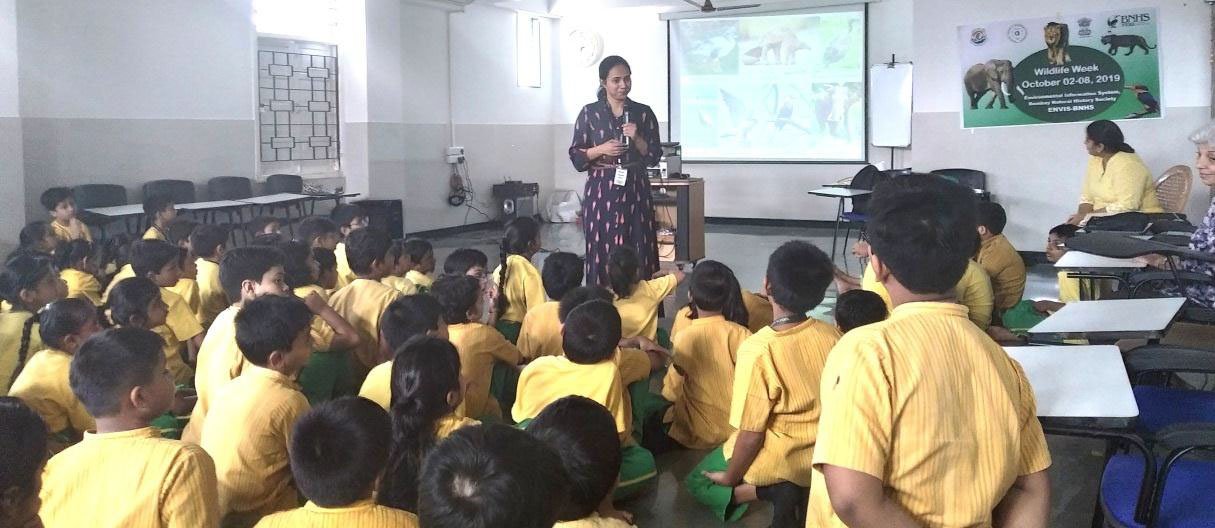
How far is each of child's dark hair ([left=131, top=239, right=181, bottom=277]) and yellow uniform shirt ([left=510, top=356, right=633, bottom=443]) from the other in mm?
1658

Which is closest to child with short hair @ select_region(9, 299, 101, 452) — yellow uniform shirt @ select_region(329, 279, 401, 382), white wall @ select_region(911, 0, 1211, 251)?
yellow uniform shirt @ select_region(329, 279, 401, 382)

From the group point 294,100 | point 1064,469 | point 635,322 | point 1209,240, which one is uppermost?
point 294,100

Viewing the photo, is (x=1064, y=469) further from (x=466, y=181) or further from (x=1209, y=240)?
(x=466, y=181)

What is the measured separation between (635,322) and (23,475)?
2.43 meters

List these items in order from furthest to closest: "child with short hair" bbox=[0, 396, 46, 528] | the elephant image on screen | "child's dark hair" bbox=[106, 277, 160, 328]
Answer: the elephant image on screen
"child's dark hair" bbox=[106, 277, 160, 328]
"child with short hair" bbox=[0, 396, 46, 528]

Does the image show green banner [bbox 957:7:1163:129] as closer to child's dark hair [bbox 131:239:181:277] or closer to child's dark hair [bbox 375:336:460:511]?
child's dark hair [bbox 131:239:181:277]

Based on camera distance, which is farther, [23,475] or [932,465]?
[23,475]

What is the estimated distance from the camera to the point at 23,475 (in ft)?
4.67

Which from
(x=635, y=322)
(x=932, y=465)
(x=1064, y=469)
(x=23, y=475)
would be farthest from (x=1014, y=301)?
(x=23, y=475)

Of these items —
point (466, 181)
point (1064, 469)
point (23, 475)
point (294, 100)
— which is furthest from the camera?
point (466, 181)

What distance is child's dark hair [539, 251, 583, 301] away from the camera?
380 centimetres

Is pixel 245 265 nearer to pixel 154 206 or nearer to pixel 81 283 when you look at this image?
pixel 81 283

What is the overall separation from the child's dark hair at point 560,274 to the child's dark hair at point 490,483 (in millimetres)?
2560

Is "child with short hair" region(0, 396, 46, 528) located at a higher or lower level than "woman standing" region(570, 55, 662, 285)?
lower
